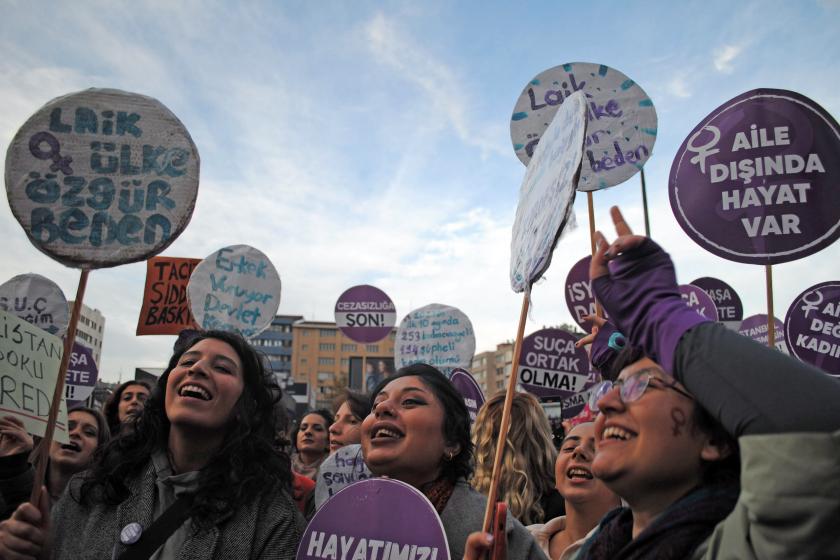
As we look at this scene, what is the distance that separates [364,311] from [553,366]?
14.8 feet

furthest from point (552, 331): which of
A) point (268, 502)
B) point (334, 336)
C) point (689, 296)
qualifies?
point (334, 336)

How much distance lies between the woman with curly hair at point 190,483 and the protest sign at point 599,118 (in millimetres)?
2218

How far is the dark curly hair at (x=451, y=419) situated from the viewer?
277 centimetres

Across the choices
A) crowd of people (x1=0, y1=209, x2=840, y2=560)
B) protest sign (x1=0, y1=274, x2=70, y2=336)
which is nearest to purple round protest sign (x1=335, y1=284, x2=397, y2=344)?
protest sign (x1=0, y1=274, x2=70, y2=336)

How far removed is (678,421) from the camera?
1.61 metres

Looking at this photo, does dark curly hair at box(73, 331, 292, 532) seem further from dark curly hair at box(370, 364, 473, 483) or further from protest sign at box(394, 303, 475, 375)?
protest sign at box(394, 303, 475, 375)

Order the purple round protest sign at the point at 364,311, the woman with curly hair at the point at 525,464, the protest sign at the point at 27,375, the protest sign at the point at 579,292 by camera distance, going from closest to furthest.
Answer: the protest sign at the point at 27,375, the woman with curly hair at the point at 525,464, the protest sign at the point at 579,292, the purple round protest sign at the point at 364,311

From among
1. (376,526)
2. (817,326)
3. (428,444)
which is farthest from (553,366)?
(376,526)

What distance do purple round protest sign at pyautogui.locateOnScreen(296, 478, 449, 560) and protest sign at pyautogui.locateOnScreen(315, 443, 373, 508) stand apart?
3.60ft

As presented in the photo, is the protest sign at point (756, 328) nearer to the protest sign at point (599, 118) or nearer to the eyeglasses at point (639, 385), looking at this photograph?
the protest sign at point (599, 118)

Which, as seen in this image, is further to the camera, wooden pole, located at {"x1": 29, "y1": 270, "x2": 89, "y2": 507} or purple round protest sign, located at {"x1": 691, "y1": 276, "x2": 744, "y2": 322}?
purple round protest sign, located at {"x1": 691, "y1": 276, "x2": 744, "y2": 322}

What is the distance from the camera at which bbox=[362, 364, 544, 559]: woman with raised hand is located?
2.55 meters

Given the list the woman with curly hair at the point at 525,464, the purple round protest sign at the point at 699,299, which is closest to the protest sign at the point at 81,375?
the woman with curly hair at the point at 525,464

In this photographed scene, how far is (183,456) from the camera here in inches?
104
